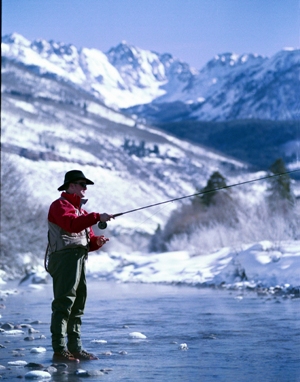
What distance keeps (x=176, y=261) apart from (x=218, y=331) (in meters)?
22.1

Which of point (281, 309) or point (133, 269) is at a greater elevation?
point (133, 269)

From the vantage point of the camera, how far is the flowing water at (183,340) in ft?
22.1

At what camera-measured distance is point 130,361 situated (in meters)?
7.49

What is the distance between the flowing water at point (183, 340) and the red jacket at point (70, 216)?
1137mm

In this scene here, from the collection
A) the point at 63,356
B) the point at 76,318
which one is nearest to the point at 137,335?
the point at 76,318

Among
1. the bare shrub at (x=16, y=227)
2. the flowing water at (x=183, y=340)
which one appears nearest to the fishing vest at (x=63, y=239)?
Answer: the flowing water at (x=183, y=340)

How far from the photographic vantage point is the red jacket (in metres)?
7.26

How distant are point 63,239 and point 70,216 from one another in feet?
0.79

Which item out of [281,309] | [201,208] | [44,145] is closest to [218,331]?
[281,309]

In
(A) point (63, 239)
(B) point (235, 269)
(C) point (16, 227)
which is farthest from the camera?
(C) point (16, 227)

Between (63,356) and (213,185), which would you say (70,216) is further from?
(213,185)

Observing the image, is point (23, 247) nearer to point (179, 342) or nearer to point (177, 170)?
point (179, 342)

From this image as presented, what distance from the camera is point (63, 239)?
7.52 metres

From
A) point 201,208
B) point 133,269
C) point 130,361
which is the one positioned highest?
point 201,208
